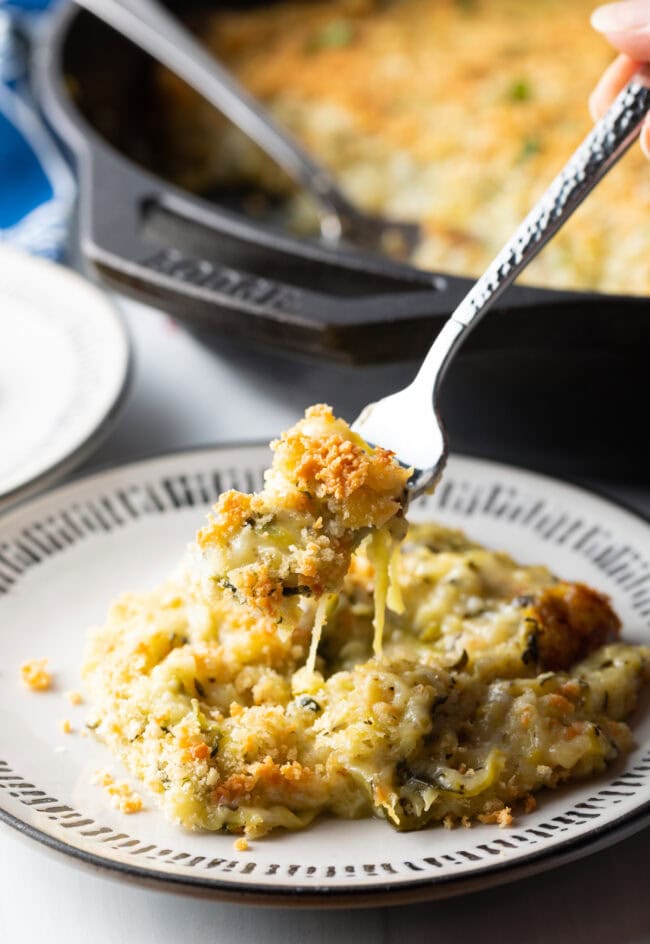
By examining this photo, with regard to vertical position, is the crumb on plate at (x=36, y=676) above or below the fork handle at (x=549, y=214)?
below

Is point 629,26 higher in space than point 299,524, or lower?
higher

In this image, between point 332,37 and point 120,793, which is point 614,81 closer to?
point 120,793

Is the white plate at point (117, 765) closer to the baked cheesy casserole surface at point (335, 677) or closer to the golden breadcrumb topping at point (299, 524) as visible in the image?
the baked cheesy casserole surface at point (335, 677)

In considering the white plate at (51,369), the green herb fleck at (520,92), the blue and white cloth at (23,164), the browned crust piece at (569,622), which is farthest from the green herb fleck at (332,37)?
the browned crust piece at (569,622)

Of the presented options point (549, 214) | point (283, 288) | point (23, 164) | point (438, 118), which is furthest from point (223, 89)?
point (549, 214)

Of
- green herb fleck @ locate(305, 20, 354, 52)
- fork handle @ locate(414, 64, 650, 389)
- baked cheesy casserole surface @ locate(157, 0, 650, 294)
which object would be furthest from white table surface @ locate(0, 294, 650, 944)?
green herb fleck @ locate(305, 20, 354, 52)
